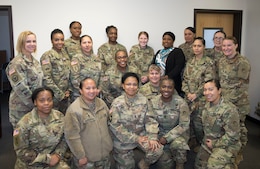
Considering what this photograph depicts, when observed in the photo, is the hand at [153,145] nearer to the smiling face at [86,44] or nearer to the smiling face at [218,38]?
the smiling face at [86,44]

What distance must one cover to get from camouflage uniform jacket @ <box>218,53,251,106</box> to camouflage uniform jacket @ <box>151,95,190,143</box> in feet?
2.29

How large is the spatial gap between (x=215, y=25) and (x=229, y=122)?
303 centimetres

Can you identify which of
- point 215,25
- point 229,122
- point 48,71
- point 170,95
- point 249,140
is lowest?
point 249,140

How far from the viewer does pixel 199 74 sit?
3414mm

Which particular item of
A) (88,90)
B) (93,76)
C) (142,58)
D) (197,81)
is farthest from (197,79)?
(88,90)

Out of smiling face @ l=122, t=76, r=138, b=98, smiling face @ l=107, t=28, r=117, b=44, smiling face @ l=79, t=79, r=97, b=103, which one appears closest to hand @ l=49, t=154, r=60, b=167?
smiling face @ l=79, t=79, r=97, b=103

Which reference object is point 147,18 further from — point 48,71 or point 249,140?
point 249,140

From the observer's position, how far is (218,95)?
9.07 feet

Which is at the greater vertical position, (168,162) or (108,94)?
Result: (108,94)

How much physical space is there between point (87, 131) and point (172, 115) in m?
0.97

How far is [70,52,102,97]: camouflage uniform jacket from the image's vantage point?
3.37 m

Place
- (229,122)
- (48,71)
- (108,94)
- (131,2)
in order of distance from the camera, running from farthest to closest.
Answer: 1. (131,2)
2. (108,94)
3. (48,71)
4. (229,122)

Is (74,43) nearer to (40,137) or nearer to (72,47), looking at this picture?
(72,47)

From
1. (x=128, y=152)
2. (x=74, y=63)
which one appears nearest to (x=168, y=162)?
(x=128, y=152)
